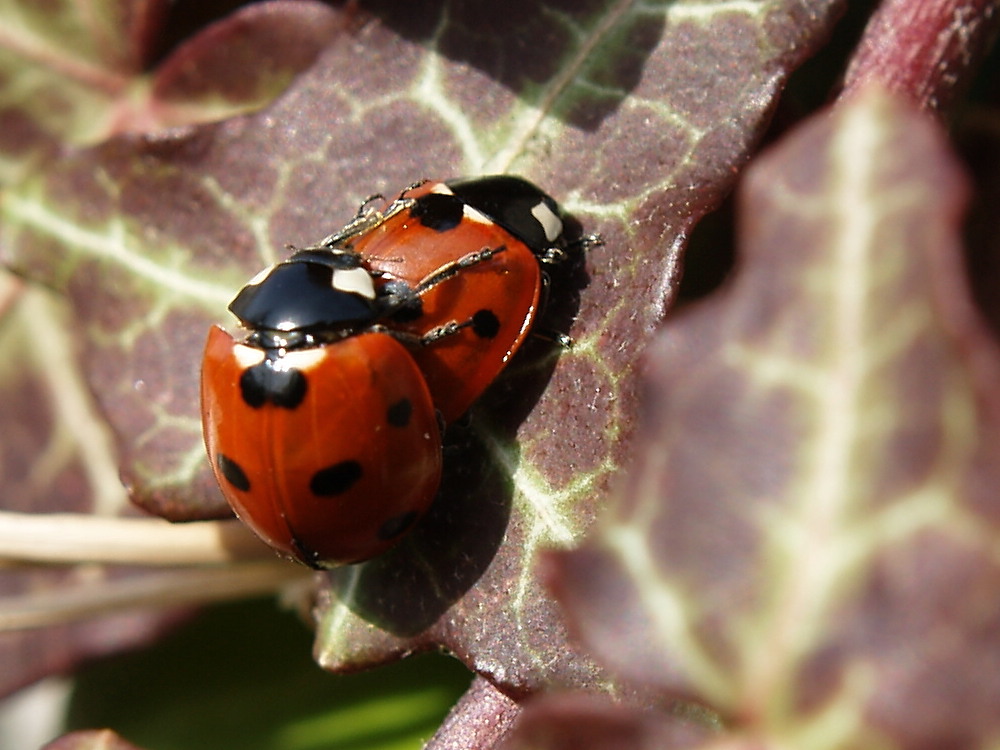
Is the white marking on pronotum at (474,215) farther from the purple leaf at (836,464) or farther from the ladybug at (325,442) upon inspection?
the purple leaf at (836,464)

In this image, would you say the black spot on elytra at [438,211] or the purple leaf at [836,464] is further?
the black spot on elytra at [438,211]

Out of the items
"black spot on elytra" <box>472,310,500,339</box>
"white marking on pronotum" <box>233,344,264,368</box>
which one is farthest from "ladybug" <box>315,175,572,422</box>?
"white marking on pronotum" <box>233,344,264,368</box>

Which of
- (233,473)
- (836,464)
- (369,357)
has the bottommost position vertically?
(233,473)

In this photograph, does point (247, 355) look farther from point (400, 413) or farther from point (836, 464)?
point (836, 464)

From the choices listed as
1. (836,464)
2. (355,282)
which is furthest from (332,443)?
(836,464)

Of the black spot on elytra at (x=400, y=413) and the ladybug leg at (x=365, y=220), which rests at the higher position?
the ladybug leg at (x=365, y=220)

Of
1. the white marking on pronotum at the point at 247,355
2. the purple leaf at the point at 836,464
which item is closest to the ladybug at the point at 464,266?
the white marking on pronotum at the point at 247,355
